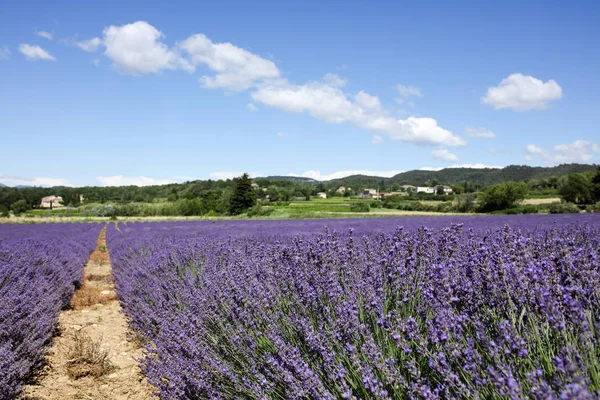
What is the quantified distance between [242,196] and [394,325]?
42564 mm

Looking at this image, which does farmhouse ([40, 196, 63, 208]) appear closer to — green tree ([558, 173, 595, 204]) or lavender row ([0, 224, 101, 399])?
green tree ([558, 173, 595, 204])

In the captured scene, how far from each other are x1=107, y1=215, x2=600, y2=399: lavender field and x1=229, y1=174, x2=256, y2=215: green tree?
40087 millimetres

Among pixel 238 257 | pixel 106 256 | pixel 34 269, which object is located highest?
pixel 238 257

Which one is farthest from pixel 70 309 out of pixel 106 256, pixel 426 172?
pixel 426 172

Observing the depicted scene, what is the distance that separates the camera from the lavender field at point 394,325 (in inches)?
51.4

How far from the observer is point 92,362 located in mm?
3672

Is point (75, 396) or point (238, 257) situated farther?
point (238, 257)

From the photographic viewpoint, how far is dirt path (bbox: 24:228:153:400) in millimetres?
3170

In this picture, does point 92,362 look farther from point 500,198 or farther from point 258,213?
point 500,198

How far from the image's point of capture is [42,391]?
3.15m

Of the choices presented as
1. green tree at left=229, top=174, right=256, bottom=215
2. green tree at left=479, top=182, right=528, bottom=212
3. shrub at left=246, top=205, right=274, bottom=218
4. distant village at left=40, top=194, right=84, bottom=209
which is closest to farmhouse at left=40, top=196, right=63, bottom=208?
distant village at left=40, top=194, right=84, bottom=209

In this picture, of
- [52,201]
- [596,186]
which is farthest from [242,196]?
[52,201]

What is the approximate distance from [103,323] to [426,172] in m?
126

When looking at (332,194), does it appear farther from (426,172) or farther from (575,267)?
(575,267)
